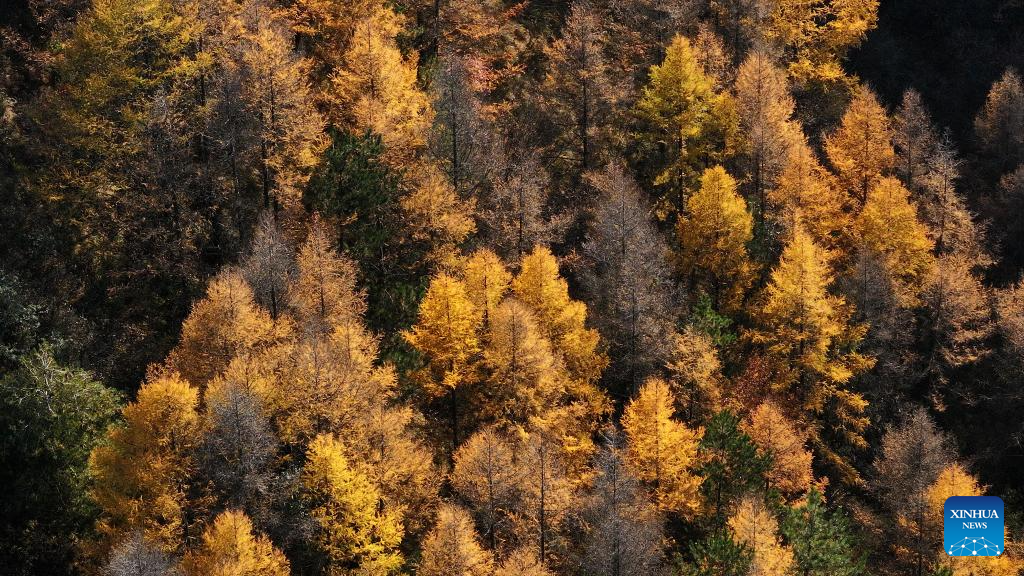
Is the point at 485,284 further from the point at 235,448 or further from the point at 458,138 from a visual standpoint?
the point at 235,448

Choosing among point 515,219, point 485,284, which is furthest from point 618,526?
point 515,219

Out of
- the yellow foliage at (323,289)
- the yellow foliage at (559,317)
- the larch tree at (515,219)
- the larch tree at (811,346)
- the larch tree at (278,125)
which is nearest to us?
the yellow foliage at (323,289)

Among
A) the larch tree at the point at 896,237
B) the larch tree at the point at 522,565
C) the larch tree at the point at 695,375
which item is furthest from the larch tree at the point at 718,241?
the larch tree at the point at 522,565

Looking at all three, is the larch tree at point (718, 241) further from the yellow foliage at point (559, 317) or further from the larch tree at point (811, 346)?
the yellow foliage at point (559, 317)

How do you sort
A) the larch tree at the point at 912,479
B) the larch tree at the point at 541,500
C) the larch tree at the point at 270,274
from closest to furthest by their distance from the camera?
the larch tree at the point at 541,500, the larch tree at the point at 270,274, the larch tree at the point at 912,479

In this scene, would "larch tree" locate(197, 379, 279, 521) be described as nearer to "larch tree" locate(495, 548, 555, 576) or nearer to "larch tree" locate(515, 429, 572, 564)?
"larch tree" locate(495, 548, 555, 576)

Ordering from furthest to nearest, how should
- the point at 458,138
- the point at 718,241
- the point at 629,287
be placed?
the point at 458,138 → the point at 718,241 → the point at 629,287
